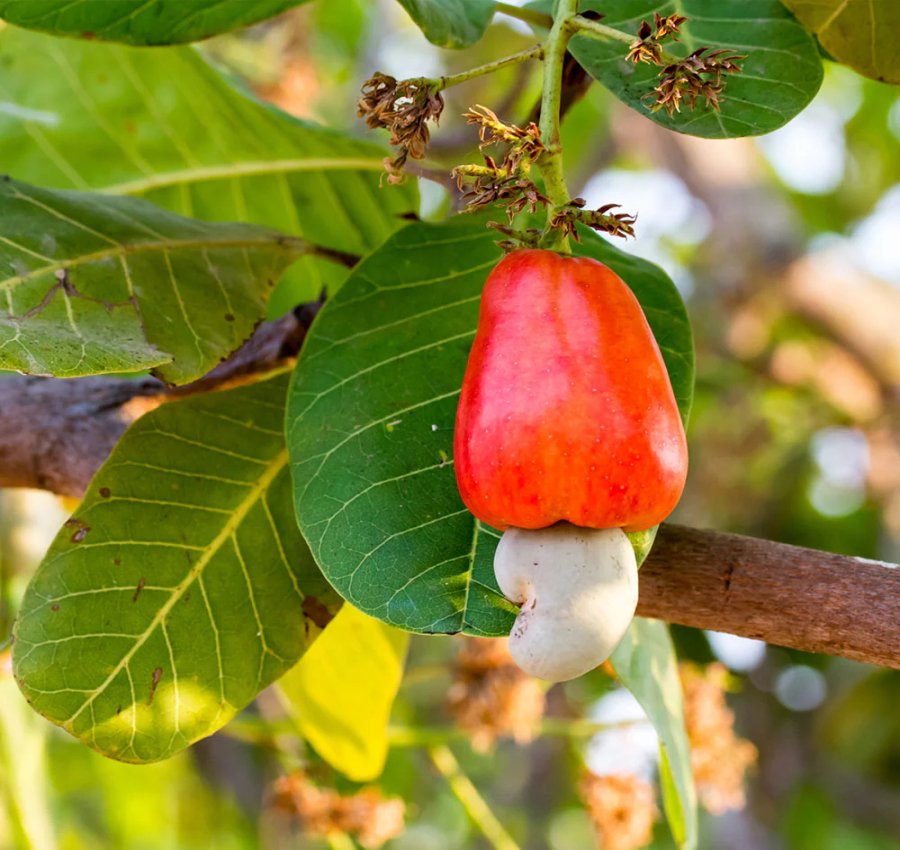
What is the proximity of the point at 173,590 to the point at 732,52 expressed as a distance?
0.69 meters

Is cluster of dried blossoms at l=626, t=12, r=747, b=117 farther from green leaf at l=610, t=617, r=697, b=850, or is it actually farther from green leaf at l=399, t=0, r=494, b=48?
green leaf at l=610, t=617, r=697, b=850

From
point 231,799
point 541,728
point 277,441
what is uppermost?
point 277,441

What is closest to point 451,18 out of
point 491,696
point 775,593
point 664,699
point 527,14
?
point 527,14

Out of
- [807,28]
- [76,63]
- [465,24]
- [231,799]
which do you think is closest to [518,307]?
[465,24]

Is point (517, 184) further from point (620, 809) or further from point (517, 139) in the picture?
point (620, 809)

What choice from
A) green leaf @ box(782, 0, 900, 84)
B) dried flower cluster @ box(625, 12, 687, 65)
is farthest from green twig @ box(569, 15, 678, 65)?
green leaf @ box(782, 0, 900, 84)

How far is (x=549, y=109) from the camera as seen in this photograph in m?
0.80

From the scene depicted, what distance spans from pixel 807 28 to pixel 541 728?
4.00ft

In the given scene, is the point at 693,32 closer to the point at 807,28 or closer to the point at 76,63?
the point at 807,28

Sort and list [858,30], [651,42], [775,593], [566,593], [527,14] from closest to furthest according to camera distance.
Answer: [566,593] < [651,42] < [775,593] < [858,30] < [527,14]

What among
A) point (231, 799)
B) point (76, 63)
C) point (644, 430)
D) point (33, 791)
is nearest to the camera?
point (644, 430)

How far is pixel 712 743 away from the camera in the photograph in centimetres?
182

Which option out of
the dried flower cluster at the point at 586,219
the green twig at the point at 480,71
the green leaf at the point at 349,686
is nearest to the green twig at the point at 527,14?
the green twig at the point at 480,71

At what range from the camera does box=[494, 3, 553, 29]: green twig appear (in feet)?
3.67
